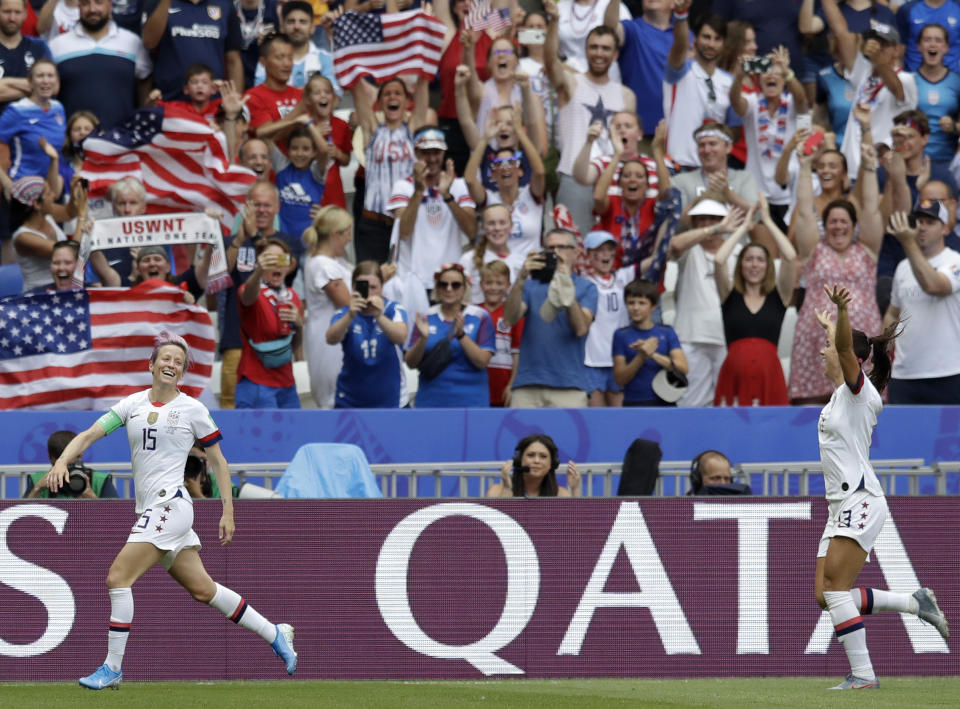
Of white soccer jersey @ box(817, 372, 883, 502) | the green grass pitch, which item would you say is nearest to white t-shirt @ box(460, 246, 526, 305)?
the green grass pitch

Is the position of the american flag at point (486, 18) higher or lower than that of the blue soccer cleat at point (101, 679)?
higher

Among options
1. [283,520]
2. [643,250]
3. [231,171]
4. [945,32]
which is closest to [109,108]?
[231,171]

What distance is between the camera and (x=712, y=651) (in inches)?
432

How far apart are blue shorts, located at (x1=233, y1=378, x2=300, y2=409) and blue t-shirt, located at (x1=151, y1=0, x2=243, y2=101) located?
3834 mm

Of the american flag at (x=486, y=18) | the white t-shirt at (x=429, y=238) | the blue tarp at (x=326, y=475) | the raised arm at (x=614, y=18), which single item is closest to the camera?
the blue tarp at (x=326, y=475)

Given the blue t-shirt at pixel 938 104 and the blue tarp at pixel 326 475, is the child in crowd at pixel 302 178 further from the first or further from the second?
the blue t-shirt at pixel 938 104

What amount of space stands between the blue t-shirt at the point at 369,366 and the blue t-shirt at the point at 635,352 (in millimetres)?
1823

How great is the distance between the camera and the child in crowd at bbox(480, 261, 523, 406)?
14.0 metres

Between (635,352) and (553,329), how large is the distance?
71cm

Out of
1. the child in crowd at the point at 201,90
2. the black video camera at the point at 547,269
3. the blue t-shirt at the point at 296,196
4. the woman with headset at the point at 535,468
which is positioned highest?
the child in crowd at the point at 201,90

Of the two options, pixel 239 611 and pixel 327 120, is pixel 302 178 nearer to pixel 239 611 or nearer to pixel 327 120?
pixel 327 120

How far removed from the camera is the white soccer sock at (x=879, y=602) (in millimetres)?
9656

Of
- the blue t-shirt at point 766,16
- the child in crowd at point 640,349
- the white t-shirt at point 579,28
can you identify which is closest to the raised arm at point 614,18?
the white t-shirt at point 579,28

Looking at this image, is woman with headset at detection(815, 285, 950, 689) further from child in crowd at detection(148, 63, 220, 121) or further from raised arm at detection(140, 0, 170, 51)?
raised arm at detection(140, 0, 170, 51)
